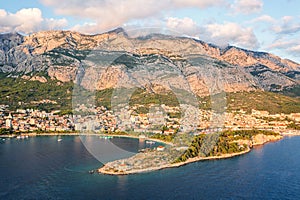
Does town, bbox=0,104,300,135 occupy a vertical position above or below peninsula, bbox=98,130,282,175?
above

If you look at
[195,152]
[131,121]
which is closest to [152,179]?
[195,152]

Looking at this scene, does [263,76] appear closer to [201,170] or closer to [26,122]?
[26,122]

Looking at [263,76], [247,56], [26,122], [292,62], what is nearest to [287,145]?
[26,122]

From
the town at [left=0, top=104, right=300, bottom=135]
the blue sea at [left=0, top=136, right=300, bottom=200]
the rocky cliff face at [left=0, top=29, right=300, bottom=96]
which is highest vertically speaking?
the rocky cliff face at [left=0, top=29, right=300, bottom=96]

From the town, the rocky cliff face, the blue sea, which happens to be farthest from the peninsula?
the rocky cliff face

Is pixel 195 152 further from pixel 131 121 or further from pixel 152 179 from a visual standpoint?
pixel 131 121

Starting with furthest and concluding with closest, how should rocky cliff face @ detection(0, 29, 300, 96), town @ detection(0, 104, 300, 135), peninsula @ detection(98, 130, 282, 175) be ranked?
rocky cliff face @ detection(0, 29, 300, 96) → town @ detection(0, 104, 300, 135) → peninsula @ detection(98, 130, 282, 175)

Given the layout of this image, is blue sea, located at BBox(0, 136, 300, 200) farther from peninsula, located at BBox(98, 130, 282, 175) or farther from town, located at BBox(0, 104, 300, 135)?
town, located at BBox(0, 104, 300, 135)
